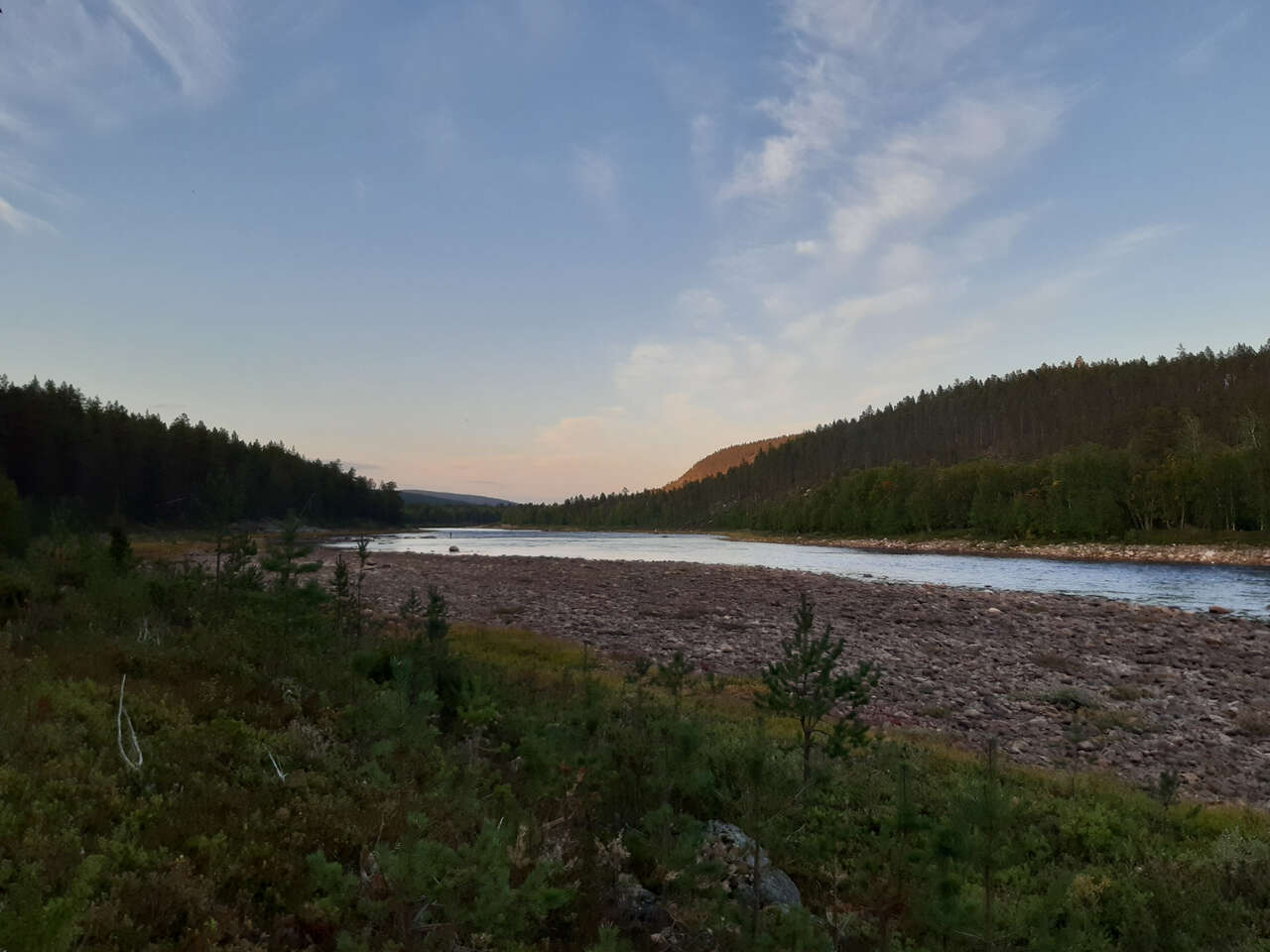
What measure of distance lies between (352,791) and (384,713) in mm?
970

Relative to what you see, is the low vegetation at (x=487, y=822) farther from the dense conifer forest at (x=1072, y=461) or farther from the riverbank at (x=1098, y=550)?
the dense conifer forest at (x=1072, y=461)

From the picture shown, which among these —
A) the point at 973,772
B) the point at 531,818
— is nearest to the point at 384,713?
the point at 531,818

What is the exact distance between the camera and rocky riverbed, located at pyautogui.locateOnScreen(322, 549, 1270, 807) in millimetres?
12414

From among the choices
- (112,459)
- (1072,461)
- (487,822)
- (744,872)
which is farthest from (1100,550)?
(112,459)

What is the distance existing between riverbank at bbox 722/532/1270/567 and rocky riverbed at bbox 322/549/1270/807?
42.2 meters

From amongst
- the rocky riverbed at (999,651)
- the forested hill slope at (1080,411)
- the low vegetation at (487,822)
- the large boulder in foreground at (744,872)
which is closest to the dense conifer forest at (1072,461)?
the forested hill slope at (1080,411)

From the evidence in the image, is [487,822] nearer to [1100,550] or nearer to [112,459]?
[1100,550]

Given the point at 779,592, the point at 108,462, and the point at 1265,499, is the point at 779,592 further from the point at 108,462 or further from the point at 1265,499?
the point at 108,462

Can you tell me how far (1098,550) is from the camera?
242 feet

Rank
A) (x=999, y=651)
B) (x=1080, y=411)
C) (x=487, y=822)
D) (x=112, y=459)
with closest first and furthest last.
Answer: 1. (x=487, y=822)
2. (x=999, y=651)
3. (x=112, y=459)
4. (x=1080, y=411)

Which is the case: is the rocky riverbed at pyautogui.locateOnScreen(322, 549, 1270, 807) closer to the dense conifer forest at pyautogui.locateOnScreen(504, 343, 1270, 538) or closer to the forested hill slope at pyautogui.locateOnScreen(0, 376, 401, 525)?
the forested hill slope at pyautogui.locateOnScreen(0, 376, 401, 525)

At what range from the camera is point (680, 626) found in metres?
25.1

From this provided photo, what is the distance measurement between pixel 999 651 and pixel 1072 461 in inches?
3119

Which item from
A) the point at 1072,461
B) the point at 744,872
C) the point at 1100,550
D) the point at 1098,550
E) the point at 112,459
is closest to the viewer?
the point at 744,872
